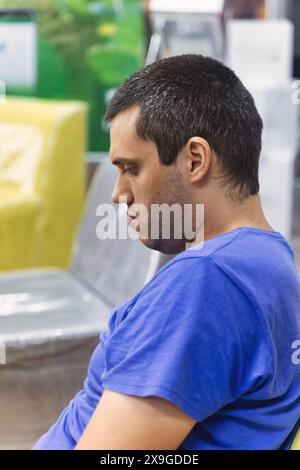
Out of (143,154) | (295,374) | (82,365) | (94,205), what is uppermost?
(143,154)

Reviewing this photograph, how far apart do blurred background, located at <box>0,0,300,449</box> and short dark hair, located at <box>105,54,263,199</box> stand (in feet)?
3.73

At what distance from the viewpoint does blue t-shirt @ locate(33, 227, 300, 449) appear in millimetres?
949

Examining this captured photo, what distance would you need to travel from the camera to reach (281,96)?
4797 mm

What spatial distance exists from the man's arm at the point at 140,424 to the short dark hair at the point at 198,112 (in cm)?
30

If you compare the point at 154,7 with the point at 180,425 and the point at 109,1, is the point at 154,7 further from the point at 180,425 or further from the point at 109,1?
the point at 180,425

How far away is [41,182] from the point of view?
3775mm

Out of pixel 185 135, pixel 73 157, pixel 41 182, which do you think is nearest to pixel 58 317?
pixel 41 182

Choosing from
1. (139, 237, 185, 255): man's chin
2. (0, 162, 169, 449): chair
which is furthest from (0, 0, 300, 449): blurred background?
(139, 237, 185, 255): man's chin

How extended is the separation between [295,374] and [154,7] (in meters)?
5.11

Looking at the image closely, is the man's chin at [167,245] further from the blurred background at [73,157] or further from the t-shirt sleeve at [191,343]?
the blurred background at [73,157]

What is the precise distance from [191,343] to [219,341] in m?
0.03

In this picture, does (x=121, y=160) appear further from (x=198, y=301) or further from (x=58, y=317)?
(x=58, y=317)

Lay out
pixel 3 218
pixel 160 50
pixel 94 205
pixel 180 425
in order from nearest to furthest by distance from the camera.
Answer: pixel 180 425
pixel 94 205
pixel 3 218
pixel 160 50
